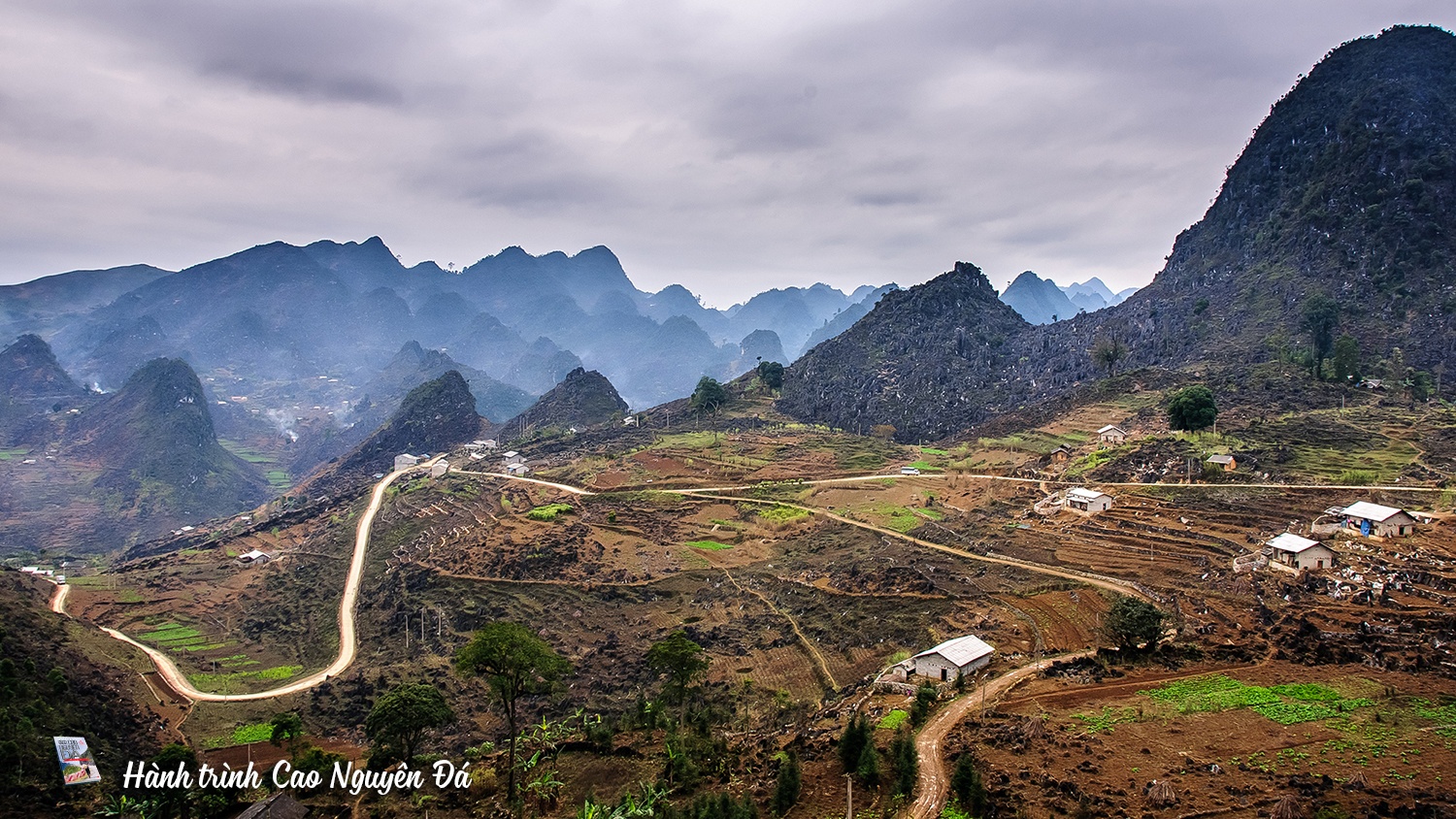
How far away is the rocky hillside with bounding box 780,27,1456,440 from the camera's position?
7862 cm

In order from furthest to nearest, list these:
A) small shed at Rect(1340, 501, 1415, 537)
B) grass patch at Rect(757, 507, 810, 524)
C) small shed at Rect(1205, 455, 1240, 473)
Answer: grass patch at Rect(757, 507, 810, 524), small shed at Rect(1205, 455, 1240, 473), small shed at Rect(1340, 501, 1415, 537)

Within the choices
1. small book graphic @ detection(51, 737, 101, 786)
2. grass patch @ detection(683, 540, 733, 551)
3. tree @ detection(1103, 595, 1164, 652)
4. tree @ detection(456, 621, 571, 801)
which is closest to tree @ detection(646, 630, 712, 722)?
tree @ detection(456, 621, 571, 801)

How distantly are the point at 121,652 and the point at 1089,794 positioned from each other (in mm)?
52502

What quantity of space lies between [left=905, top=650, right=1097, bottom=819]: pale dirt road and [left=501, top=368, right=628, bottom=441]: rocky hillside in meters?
97.2

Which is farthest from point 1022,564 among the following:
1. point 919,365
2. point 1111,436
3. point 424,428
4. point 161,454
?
point 161,454

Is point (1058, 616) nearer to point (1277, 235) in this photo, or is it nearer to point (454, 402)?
point (1277, 235)

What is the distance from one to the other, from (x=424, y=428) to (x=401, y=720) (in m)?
106

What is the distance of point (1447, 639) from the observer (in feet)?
79.0

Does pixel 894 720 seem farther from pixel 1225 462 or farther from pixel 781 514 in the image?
pixel 1225 462

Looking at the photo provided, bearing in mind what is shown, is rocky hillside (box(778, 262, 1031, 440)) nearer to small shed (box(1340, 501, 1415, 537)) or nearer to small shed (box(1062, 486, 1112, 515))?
small shed (box(1062, 486, 1112, 515))

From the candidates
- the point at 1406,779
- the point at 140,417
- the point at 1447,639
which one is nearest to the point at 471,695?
the point at 1406,779

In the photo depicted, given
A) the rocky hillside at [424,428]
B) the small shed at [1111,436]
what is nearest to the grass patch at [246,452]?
the rocky hillside at [424,428]

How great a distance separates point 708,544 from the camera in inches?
2186

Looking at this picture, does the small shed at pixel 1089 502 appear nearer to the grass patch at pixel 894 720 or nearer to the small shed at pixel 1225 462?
the small shed at pixel 1225 462
